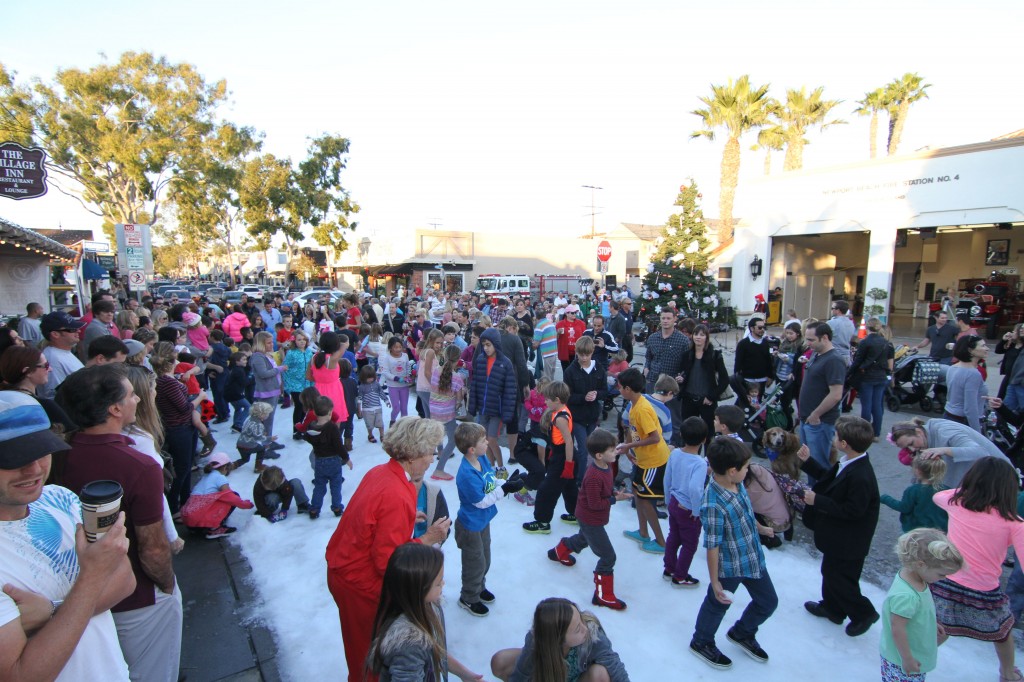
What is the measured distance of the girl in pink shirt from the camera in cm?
295

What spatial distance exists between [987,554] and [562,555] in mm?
2824

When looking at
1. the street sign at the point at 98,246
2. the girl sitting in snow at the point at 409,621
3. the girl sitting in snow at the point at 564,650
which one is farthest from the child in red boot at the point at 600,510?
the street sign at the point at 98,246

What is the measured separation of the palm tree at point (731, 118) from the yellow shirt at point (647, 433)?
2245 cm

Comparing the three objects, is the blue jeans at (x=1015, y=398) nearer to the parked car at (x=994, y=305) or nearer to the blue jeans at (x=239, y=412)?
the blue jeans at (x=239, y=412)

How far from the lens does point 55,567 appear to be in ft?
5.36

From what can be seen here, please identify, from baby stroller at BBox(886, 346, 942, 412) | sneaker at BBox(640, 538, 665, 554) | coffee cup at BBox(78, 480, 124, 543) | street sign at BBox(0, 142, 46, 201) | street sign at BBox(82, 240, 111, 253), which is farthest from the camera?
street sign at BBox(82, 240, 111, 253)

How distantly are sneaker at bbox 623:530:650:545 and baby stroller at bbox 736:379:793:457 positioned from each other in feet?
7.91

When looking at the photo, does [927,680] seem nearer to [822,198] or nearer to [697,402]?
[697,402]

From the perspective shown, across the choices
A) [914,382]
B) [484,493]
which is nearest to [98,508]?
[484,493]

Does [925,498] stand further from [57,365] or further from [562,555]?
[57,365]

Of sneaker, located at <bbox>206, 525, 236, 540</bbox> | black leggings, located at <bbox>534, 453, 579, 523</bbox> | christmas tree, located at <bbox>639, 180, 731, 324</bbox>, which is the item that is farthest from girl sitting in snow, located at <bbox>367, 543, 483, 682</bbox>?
christmas tree, located at <bbox>639, 180, 731, 324</bbox>

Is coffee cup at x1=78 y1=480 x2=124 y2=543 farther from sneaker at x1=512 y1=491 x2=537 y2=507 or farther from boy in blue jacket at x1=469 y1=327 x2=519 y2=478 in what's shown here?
sneaker at x1=512 y1=491 x2=537 y2=507

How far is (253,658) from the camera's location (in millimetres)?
3373

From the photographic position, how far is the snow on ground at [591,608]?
328 centimetres
